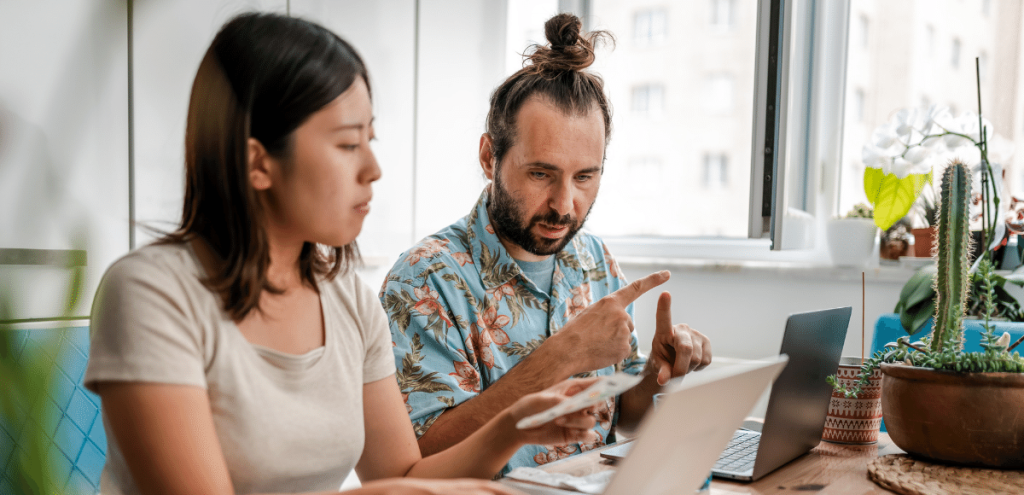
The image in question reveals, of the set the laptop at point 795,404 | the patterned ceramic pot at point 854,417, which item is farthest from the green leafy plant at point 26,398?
the patterned ceramic pot at point 854,417

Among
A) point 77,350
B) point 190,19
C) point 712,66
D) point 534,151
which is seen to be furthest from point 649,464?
point 712,66

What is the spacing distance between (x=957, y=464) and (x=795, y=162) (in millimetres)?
1474

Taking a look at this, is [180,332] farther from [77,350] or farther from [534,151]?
[534,151]

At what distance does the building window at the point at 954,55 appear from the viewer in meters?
2.19

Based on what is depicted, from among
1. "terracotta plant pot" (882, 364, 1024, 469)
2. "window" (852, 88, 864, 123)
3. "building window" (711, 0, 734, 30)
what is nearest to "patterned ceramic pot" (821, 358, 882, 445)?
"terracotta plant pot" (882, 364, 1024, 469)

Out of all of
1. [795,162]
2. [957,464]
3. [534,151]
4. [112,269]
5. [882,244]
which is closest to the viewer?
[112,269]

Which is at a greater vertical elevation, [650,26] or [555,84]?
Result: [650,26]

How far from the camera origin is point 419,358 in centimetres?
122

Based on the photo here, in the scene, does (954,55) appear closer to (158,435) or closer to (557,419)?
(557,419)

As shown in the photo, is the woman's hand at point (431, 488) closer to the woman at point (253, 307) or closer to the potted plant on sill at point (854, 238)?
the woman at point (253, 307)

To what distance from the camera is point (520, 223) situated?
4.63ft

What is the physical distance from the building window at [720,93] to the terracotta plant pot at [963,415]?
1726 millimetres

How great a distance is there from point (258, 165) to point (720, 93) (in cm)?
210

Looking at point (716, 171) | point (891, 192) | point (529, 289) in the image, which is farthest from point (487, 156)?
point (716, 171)
